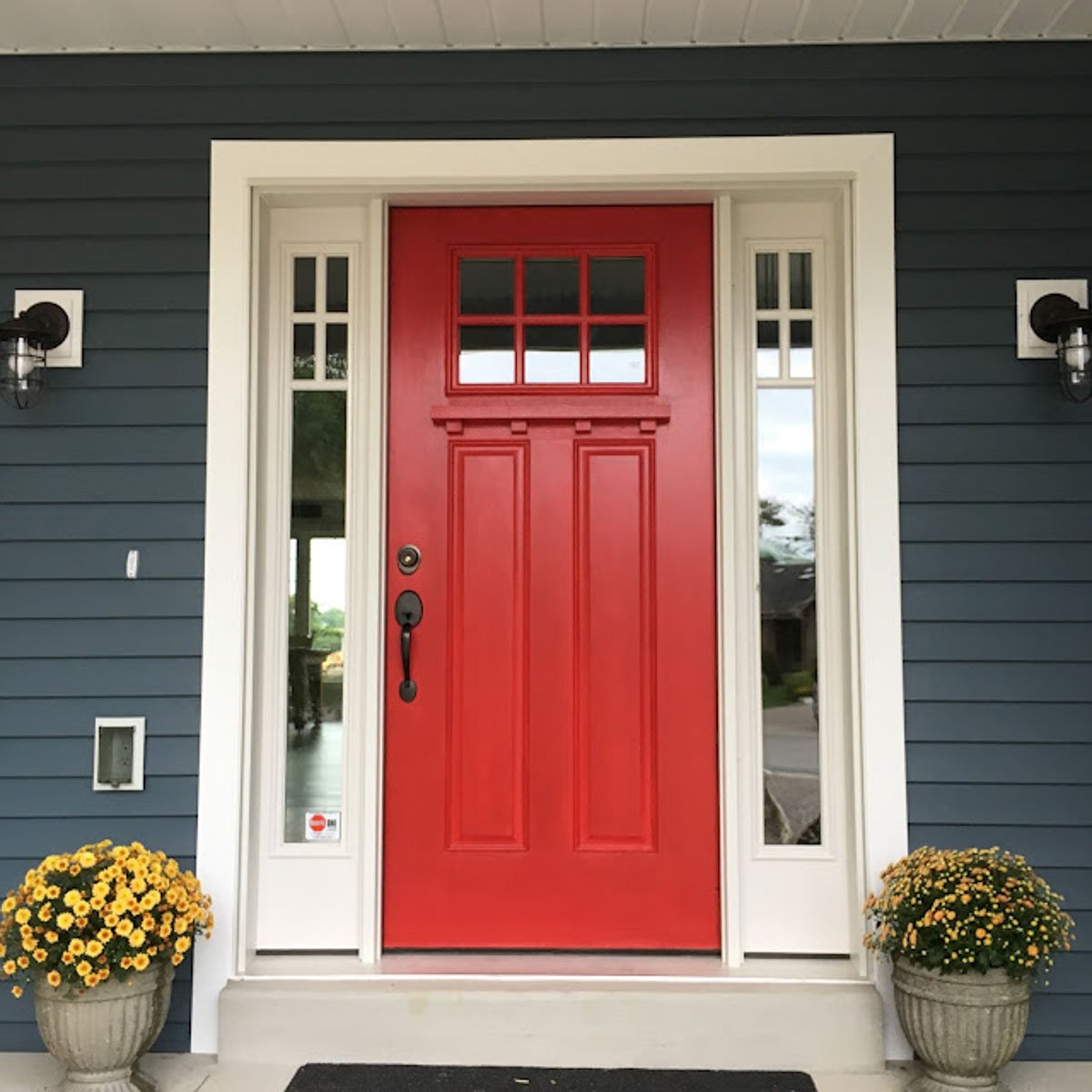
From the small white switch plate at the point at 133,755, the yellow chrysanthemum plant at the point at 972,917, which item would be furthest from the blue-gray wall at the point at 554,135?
the yellow chrysanthemum plant at the point at 972,917

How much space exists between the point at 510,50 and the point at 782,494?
4.44 ft

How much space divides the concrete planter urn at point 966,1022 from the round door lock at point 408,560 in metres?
1.54

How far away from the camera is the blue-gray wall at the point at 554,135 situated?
2.75 metres

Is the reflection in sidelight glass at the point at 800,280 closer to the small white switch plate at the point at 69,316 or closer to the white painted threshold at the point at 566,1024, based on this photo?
the white painted threshold at the point at 566,1024

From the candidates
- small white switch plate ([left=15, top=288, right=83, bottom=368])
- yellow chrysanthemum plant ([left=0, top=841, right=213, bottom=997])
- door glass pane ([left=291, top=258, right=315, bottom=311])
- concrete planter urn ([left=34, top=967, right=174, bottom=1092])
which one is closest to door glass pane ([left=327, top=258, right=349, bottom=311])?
door glass pane ([left=291, top=258, right=315, bottom=311])

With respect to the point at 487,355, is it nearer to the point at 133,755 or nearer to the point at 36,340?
the point at 36,340

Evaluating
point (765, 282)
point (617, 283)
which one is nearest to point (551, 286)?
point (617, 283)

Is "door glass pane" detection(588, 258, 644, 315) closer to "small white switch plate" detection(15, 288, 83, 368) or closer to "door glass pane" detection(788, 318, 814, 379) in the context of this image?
"door glass pane" detection(788, 318, 814, 379)

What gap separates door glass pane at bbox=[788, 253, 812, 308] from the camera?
2.97 meters

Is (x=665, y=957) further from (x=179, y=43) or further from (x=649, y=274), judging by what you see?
(x=179, y=43)

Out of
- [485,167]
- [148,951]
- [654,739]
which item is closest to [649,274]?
[485,167]

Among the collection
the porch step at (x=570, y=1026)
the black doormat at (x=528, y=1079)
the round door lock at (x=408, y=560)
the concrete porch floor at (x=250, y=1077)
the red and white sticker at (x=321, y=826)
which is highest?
the round door lock at (x=408, y=560)

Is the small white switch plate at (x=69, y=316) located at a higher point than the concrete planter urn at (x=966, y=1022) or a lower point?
higher

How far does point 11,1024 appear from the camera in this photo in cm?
276
